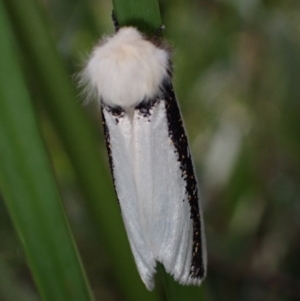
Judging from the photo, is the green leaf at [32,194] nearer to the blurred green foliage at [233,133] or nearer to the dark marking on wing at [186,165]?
the dark marking on wing at [186,165]

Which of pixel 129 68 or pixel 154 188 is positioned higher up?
pixel 129 68

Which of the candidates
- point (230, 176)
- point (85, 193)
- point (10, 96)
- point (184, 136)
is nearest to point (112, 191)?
point (85, 193)

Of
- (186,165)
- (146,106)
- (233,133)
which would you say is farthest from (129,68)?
(233,133)

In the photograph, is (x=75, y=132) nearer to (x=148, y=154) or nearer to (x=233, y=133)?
(x=148, y=154)

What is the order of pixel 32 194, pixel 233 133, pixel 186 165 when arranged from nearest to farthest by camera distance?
pixel 32 194, pixel 186 165, pixel 233 133

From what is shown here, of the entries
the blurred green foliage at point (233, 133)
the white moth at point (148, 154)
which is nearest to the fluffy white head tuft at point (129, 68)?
the white moth at point (148, 154)

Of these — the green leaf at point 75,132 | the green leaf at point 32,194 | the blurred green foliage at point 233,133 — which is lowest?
the green leaf at point 32,194

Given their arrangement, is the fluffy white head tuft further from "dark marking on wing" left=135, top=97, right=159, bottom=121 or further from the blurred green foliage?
the blurred green foliage
